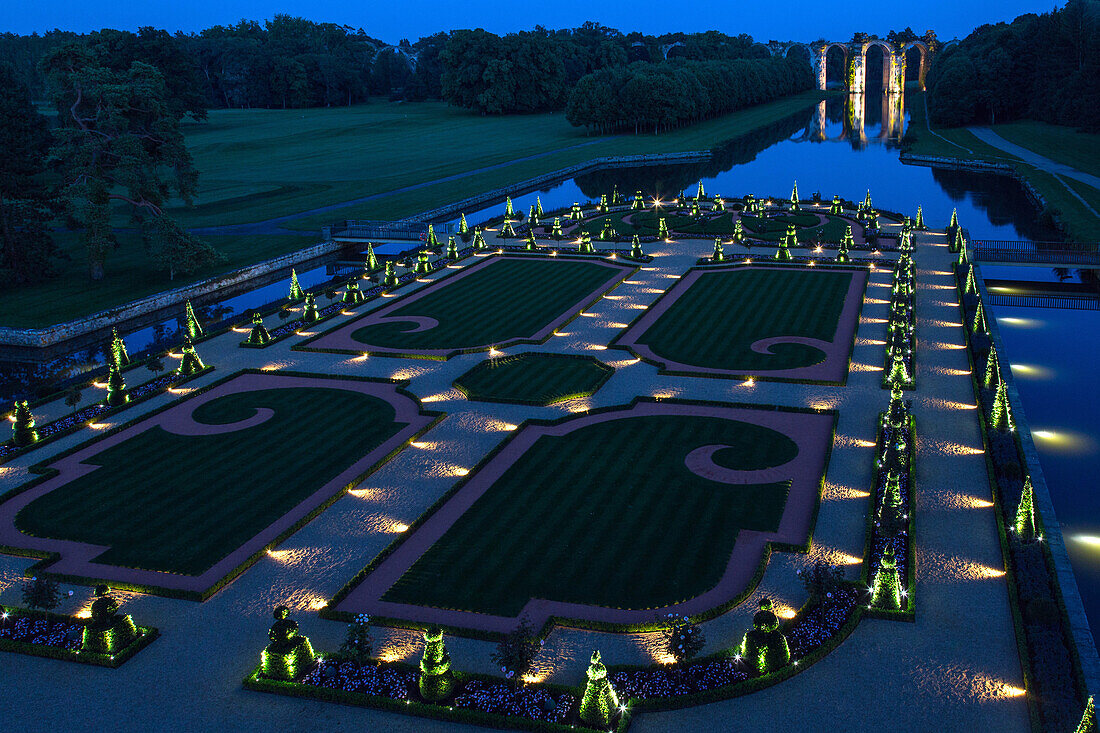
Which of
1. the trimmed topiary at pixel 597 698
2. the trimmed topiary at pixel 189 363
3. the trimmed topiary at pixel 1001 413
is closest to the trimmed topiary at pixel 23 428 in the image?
the trimmed topiary at pixel 189 363

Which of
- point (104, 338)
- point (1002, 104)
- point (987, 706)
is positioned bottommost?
point (987, 706)

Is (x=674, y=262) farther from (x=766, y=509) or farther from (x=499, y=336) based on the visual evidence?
(x=766, y=509)

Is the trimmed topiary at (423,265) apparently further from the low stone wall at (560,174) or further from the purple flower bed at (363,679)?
the purple flower bed at (363,679)

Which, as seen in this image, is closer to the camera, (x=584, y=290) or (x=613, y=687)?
(x=613, y=687)

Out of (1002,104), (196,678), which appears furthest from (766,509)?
(1002,104)

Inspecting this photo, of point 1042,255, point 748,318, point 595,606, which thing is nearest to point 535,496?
point 595,606

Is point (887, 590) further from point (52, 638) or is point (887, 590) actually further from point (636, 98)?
point (636, 98)
